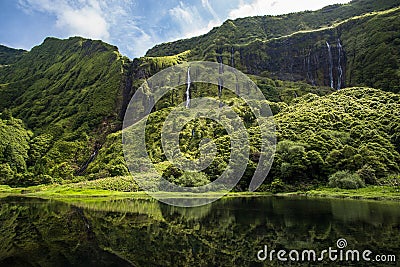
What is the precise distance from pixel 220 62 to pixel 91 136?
89.9m

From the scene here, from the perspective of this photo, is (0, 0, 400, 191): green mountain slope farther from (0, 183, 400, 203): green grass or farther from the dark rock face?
(0, 183, 400, 203): green grass

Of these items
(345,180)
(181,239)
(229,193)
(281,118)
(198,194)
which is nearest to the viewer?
(181,239)

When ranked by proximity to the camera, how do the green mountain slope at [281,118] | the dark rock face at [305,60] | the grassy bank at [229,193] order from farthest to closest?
the dark rock face at [305,60], the green mountain slope at [281,118], the grassy bank at [229,193]

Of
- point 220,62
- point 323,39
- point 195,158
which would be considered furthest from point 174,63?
point 195,158

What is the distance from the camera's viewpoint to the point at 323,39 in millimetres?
184625

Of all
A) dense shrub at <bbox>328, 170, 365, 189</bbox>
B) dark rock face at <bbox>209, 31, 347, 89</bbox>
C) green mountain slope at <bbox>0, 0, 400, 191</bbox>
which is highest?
dark rock face at <bbox>209, 31, 347, 89</bbox>

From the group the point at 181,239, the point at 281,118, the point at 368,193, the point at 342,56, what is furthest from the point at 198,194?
the point at 342,56

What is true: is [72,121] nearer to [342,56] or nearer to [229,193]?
[229,193]

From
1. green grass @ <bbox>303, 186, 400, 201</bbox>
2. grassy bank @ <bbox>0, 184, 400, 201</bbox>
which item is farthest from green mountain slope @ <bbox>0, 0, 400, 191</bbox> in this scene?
green grass @ <bbox>303, 186, 400, 201</bbox>

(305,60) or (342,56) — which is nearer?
(342,56)

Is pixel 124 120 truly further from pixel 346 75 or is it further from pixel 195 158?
pixel 346 75

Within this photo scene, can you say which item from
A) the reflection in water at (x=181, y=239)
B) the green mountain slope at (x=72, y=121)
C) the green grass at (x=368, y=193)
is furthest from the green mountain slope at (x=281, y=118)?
the reflection in water at (x=181, y=239)

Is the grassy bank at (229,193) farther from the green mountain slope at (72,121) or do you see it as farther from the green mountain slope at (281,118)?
the green mountain slope at (72,121)

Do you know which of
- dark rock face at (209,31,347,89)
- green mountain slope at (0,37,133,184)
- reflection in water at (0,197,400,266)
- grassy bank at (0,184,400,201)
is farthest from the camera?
dark rock face at (209,31,347,89)
